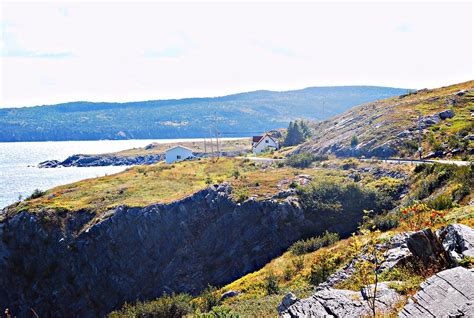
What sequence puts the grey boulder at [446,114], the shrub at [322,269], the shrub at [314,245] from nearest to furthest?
the shrub at [322,269] → the shrub at [314,245] → the grey boulder at [446,114]

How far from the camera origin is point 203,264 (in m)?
41.3

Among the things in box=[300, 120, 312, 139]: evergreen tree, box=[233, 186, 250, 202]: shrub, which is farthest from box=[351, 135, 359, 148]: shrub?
box=[300, 120, 312, 139]: evergreen tree

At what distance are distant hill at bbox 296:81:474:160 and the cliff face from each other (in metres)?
21.0

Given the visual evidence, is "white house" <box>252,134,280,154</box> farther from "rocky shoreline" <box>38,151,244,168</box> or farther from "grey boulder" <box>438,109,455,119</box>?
"rocky shoreline" <box>38,151,244,168</box>

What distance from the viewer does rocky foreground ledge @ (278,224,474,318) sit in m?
9.95

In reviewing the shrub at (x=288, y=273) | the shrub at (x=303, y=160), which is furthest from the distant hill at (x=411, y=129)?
the shrub at (x=288, y=273)

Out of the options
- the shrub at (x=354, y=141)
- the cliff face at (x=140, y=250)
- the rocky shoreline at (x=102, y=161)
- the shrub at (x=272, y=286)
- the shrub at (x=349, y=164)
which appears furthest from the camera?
the rocky shoreline at (x=102, y=161)

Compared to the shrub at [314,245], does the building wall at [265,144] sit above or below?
above

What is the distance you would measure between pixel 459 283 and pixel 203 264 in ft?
107

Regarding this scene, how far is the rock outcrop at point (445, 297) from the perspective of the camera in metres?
9.62

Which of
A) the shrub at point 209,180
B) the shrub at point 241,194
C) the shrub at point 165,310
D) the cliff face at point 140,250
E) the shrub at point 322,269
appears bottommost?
the cliff face at point 140,250

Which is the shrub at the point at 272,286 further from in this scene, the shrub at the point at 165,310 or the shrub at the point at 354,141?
the shrub at the point at 354,141

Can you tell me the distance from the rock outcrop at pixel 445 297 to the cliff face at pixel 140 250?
28.3m

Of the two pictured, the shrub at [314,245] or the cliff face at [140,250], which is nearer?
the shrub at [314,245]
